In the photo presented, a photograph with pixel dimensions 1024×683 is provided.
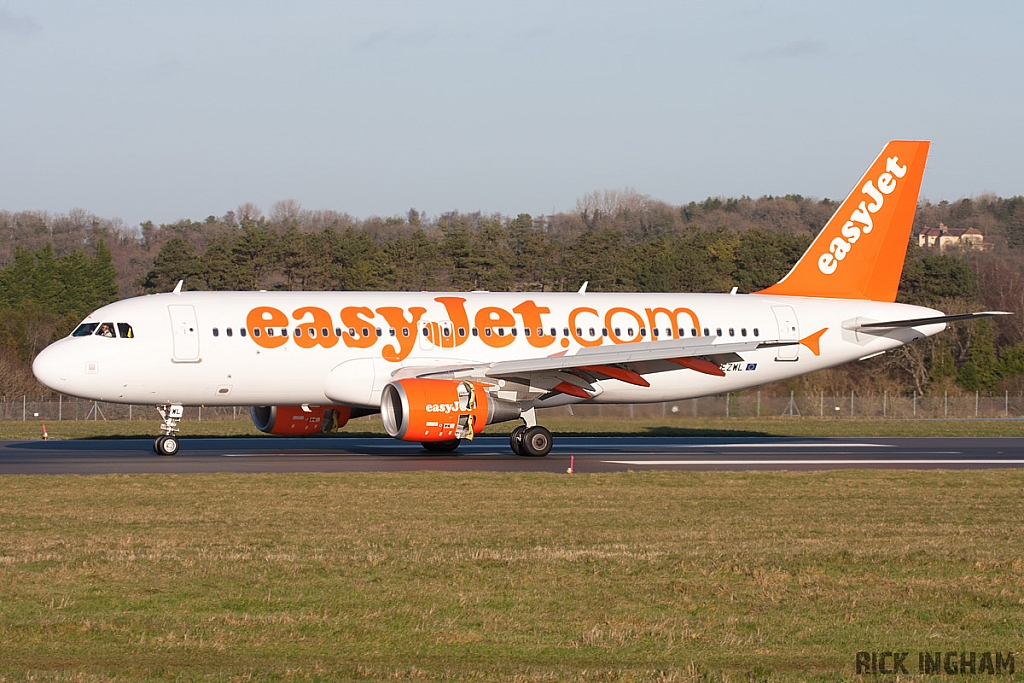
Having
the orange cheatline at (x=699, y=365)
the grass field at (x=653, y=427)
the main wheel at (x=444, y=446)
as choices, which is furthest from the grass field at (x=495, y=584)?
the grass field at (x=653, y=427)

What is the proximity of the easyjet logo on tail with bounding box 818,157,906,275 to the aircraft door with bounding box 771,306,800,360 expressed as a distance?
8.50ft

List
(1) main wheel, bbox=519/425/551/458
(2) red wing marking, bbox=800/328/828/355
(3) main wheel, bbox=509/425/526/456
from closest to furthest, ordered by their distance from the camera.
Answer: (1) main wheel, bbox=519/425/551/458 → (3) main wheel, bbox=509/425/526/456 → (2) red wing marking, bbox=800/328/828/355

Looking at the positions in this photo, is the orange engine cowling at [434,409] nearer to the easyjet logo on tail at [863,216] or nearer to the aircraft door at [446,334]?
the aircraft door at [446,334]

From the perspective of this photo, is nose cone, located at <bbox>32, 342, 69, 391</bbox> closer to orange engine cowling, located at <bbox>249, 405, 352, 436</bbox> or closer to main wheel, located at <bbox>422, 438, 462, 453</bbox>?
orange engine cowling, located at <bbox>249, 405, 352, 436</bbox>

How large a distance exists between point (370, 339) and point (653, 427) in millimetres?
17662

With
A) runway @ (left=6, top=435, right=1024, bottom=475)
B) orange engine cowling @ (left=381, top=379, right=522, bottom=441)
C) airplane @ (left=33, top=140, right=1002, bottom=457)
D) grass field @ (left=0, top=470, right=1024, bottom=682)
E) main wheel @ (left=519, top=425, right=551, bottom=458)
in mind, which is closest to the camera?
grass field @ (left=0, top=470, right=1024, bottom=682)

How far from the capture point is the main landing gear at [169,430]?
28875 millimetres

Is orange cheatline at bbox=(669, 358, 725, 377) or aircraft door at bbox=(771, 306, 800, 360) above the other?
aircraft door at bbox=(771, 306, 800, 360)

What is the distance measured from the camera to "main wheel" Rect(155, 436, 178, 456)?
94.5ft

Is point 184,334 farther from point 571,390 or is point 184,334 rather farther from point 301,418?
point 571,390

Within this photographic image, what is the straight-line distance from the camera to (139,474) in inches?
910

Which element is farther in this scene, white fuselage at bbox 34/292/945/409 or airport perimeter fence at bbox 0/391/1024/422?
airport perimeter fence at bbox 0/391/1024/422

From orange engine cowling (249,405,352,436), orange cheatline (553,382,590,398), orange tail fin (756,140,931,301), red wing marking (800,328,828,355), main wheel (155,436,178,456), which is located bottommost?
main wheel (155,436,178,456)

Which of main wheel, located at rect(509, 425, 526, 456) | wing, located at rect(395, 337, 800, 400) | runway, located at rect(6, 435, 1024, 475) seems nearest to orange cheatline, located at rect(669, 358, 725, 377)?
wing, located at rect(395, 337, 800, 400)
